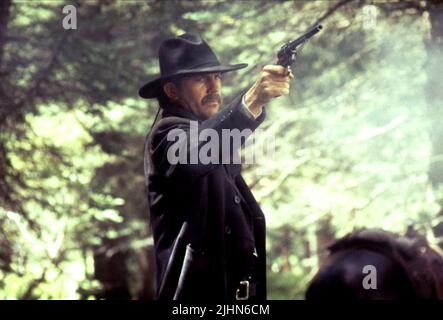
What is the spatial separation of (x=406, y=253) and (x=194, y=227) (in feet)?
4.48

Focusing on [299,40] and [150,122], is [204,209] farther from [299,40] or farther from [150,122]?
[150,122]

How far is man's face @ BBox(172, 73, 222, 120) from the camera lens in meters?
4.06

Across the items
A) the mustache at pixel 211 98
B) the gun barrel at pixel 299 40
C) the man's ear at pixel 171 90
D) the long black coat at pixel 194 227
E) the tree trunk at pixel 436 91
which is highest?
the tree trunk at pixel 436 91

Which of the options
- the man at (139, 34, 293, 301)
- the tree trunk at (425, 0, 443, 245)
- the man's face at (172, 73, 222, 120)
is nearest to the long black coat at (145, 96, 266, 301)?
the man at (139, 34, 293, 301)

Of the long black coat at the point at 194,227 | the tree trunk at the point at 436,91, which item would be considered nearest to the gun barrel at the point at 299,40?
the long black coat at the point at 194,227

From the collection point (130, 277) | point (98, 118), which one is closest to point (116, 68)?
point (98, 118)

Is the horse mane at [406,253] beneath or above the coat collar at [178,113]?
beneath

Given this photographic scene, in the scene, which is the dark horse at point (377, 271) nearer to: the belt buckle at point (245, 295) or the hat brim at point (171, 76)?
the belt buckle at point (245, 295)

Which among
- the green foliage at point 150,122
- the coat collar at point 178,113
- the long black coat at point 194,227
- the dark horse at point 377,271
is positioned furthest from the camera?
the green foliage at point 150,122

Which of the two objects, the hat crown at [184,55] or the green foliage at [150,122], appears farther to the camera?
the green foliage at [150,122]

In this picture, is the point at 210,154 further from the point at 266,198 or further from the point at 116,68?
the point at 266,198

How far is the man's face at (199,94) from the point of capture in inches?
160
